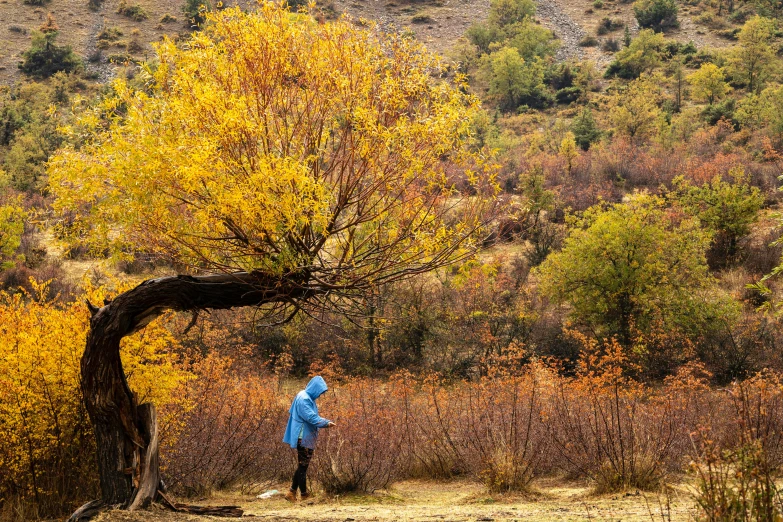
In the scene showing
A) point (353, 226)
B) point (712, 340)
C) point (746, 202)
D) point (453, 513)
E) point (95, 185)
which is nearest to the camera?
point (95, 185)

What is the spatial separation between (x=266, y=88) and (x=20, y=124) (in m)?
44.6

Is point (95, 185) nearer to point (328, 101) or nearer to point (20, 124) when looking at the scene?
point (328, 101)

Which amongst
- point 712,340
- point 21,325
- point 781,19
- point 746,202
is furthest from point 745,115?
point 21,325

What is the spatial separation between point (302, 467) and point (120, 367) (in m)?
2.85

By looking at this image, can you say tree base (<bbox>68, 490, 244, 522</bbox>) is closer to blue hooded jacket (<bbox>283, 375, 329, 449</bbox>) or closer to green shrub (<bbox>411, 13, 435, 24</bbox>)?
blue hooded jacket (<bbox>283, 375, 329, 449</bbox>)

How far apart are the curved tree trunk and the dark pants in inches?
78.8

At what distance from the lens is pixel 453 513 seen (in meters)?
7.30

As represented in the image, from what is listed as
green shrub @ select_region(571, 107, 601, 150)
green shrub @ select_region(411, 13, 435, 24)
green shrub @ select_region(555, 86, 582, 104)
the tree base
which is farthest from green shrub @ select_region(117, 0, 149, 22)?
the tree base

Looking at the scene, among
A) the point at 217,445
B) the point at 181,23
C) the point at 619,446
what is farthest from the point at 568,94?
the point at 217,445

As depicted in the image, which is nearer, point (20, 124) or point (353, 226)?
point (353, 226)

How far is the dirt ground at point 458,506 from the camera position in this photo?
6.39 metres

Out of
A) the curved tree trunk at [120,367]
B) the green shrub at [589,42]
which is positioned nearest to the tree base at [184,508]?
the curved tree trunk at [120,367]

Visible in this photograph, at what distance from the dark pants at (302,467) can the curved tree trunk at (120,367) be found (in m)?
2.00

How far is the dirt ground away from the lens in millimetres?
6391
